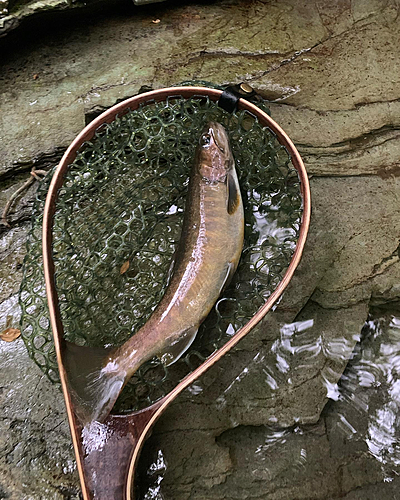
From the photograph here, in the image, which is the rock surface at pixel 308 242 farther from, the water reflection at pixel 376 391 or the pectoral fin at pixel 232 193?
the pectoral fin at pixel 232 193

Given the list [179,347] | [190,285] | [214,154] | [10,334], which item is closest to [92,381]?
[179,347]

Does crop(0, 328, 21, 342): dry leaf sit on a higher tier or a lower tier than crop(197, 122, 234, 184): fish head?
lower

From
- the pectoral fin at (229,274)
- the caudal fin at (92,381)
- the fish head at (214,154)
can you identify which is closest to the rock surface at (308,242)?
the pectoral fin at (229,274)

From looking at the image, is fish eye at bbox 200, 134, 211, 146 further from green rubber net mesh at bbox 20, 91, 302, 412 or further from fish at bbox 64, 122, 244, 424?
green rubber net mesh at bbox 20, 91, 302, 412

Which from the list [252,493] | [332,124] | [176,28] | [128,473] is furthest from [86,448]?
[176,28]

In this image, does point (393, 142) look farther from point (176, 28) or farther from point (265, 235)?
point (176, 28)

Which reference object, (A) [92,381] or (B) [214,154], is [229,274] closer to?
(B) [214,154]

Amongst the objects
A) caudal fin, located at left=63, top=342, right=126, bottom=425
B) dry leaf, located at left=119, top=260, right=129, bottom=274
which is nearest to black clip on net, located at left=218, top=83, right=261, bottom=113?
dry leaf, located at left=119, top=260, right=129, bottom=274
